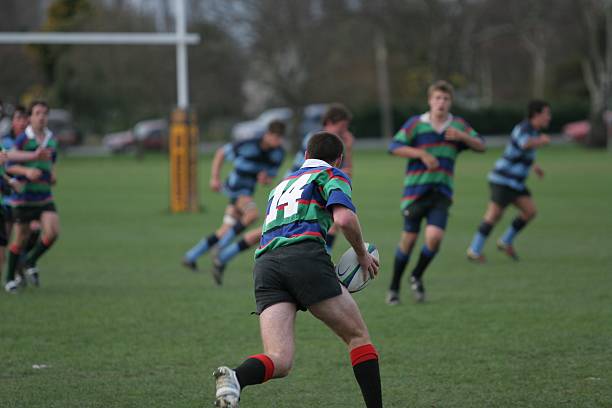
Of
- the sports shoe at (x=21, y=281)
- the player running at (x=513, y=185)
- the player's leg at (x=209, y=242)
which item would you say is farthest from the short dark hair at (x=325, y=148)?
the player running at (x=513, y=185)

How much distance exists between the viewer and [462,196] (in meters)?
23.5

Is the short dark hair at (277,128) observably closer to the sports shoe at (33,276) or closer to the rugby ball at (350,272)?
the sports shoe at (33,276)

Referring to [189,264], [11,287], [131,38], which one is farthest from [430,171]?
[131,38]

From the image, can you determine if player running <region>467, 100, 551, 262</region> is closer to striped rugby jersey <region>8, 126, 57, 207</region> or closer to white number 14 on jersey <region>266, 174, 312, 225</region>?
striped rugby jersey <region>8, 126, 57, 207</region>

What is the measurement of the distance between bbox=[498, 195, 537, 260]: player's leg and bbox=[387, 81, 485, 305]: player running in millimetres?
3529

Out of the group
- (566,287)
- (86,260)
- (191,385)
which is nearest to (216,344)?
(191,385)

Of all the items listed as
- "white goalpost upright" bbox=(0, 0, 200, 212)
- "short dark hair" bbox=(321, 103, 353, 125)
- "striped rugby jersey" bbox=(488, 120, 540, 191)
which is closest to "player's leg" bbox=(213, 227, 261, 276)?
"short dark hair" bbox=(321, 103, 353, 125)

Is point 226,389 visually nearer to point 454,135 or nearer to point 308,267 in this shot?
point 308,267

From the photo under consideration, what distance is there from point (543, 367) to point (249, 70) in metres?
52.5

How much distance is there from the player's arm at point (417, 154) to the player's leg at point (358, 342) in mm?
3977

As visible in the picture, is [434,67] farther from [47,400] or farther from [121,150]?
[47,400]

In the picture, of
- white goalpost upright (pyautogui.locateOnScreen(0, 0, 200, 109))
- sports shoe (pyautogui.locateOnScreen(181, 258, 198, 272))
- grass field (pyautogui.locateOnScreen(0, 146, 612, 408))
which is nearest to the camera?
grass field (pyautogui.locateOnScreen(0, 146, 612, 408))

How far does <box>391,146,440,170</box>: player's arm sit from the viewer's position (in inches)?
359

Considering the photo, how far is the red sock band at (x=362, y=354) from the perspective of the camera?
5.30 m
